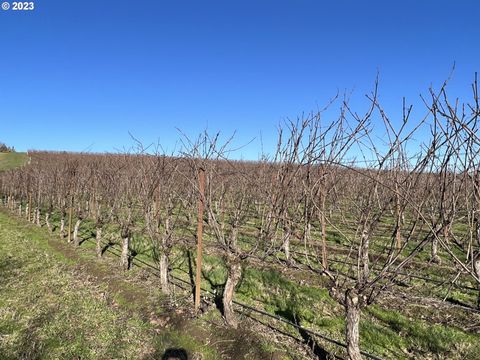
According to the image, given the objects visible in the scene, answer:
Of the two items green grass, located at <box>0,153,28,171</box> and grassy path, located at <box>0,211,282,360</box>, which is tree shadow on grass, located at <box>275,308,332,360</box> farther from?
green grass, located at <box>0,153,28,171</box>

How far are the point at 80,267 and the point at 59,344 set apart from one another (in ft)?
12.3

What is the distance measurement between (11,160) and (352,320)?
57.3 meters

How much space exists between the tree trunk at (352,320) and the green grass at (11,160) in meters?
51.9

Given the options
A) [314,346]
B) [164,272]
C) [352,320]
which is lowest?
[314,346]

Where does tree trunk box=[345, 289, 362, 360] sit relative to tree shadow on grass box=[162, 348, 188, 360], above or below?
above

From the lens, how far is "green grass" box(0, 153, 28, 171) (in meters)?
46.5

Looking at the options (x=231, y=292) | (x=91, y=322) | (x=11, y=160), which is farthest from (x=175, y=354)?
(x=11, y=160)

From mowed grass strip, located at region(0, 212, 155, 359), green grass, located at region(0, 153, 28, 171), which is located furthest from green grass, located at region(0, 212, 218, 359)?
green grass, located at region(0, 153, 28, 171)

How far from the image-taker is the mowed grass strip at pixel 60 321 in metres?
5.02

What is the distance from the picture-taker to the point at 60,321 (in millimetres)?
5812

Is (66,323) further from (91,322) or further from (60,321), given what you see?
(91,322)

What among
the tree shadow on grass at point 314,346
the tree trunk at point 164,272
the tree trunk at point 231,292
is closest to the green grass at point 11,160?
the tree trunk at point 164,272

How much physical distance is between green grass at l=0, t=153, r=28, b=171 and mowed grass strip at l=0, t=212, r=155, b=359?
45694 mm

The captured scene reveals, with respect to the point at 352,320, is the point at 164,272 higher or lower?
lower
